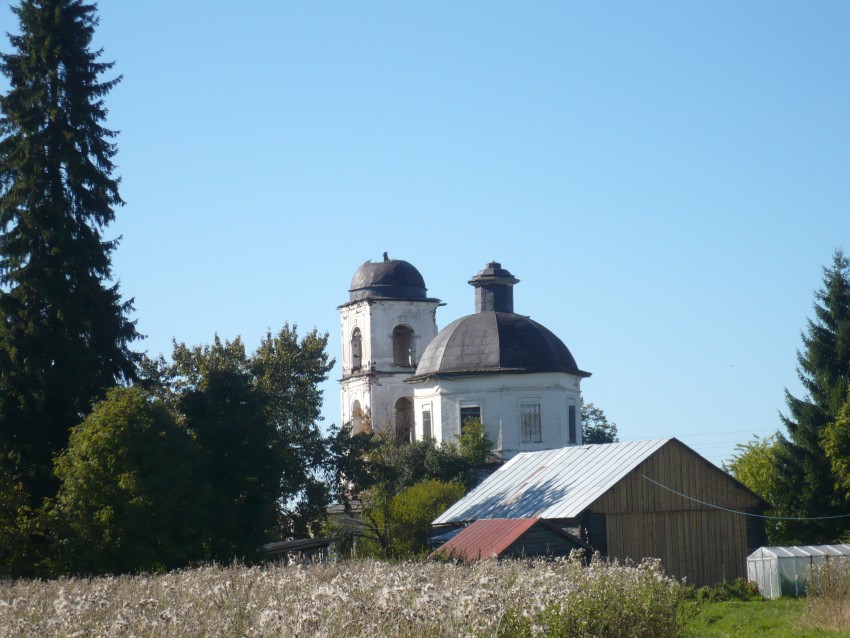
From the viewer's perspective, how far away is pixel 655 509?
119 feet

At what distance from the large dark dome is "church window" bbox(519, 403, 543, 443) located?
1752mm

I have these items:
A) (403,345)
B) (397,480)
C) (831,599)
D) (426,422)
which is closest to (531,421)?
(426,422)

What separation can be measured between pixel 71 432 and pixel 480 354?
2714 centimetres

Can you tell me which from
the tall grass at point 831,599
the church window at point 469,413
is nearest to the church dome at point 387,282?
the church window at point 469,413

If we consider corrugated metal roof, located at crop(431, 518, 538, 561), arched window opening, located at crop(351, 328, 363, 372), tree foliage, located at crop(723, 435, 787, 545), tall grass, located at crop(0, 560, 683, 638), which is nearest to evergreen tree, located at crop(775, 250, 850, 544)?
tree foliage, located at crop(723, 435, 787, 545)

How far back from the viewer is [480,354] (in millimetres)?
55844

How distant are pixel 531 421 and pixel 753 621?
32192 millimetres

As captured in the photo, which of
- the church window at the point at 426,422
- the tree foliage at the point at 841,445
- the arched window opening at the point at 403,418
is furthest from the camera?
the arched window opening at the point at 403,418

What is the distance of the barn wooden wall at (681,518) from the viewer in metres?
35.8

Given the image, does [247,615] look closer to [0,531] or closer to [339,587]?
[339,587]

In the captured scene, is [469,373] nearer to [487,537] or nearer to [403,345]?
[403,345]

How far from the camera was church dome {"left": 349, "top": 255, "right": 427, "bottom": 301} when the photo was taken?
62.7 metres

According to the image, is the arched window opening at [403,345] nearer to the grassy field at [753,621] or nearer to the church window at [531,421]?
the church window at [531,421]

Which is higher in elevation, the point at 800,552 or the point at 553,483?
the point at 553,483
